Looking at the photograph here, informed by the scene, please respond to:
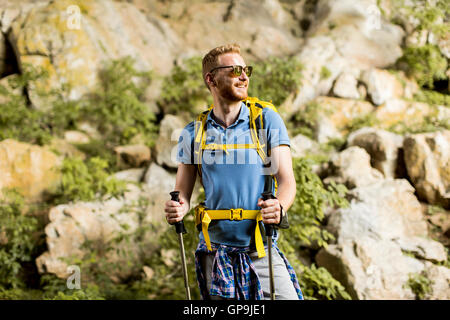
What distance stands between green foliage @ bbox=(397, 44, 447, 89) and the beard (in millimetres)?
7564

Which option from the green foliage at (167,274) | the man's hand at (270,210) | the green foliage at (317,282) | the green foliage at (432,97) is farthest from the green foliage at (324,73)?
the man's hand at (270,210)

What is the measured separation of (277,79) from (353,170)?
3037 mm

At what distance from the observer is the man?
7.45ft

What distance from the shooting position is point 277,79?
8594 millimetres

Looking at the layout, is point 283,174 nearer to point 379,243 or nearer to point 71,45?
point 379,243

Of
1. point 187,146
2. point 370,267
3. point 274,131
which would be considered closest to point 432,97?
point 370,267

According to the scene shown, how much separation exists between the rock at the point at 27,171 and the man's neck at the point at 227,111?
4980mm

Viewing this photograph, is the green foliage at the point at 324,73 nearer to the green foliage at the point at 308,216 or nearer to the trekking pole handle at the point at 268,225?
the green foliage at the point at 308,216

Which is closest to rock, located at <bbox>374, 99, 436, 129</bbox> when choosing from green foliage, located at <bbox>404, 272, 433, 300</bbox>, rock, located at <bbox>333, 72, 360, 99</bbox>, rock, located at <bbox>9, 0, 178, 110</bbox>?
rock, located at <bbox>333, 72, 360, 99</bbox>

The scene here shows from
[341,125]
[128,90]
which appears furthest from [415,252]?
[128,90]

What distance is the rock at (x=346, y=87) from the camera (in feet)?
28.0
